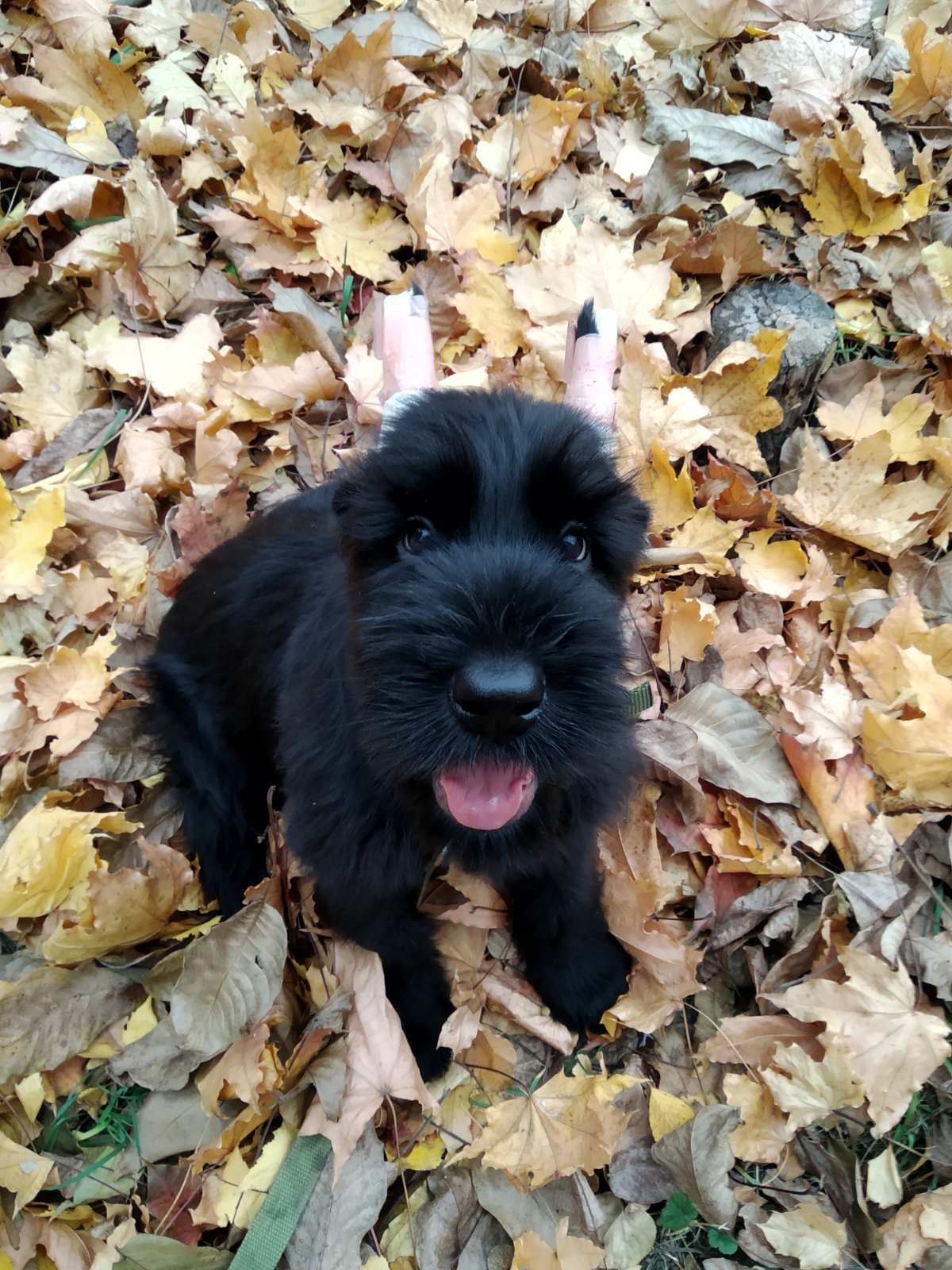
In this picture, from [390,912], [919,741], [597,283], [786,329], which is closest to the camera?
[390,912]

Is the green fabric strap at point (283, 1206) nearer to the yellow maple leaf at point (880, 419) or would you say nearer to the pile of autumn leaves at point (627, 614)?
the pile of autumn leaves at point (627, 614)

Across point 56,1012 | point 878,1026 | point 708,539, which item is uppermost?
point 708,539

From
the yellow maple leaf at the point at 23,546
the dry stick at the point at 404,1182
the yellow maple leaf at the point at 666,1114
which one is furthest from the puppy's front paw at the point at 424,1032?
the yellow maple leaf at the point at 23,546

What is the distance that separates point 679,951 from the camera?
240 cm

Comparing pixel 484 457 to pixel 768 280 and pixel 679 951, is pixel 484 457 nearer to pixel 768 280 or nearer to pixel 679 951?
pixel 679 951

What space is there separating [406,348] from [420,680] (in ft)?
3.78

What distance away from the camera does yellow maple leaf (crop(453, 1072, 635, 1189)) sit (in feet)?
7.07

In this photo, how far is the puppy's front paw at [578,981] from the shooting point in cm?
245

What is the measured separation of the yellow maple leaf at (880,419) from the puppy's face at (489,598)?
156 centimetres

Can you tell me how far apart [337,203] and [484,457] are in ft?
8.06

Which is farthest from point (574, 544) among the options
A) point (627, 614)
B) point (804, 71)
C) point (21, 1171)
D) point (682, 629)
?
point (804, 71)

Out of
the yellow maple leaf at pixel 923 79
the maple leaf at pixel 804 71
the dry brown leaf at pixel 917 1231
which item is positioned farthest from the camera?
the maple leaf at pixel 804 71

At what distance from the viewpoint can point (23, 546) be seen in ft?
9.40

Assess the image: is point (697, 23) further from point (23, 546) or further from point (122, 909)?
point (122, 909)
